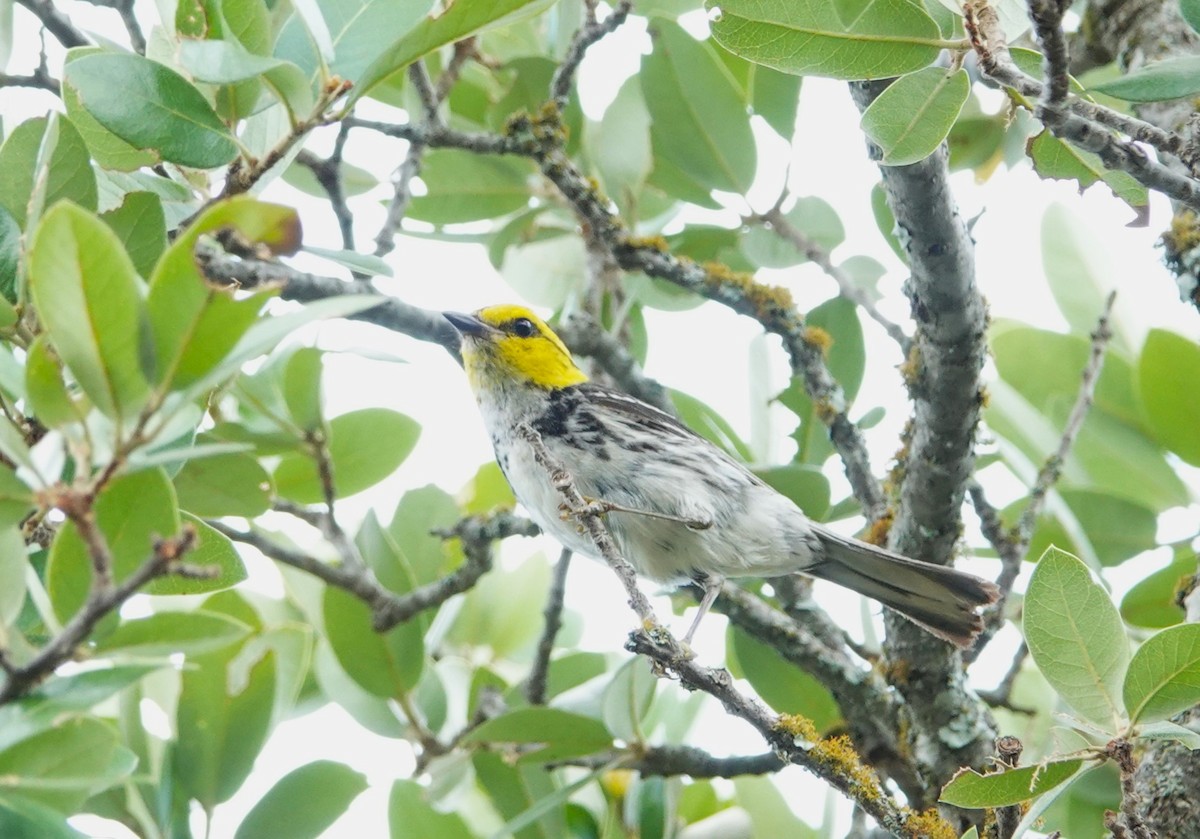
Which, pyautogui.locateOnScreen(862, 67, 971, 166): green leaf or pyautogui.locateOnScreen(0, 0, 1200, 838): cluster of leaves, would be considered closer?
pyautogui.locateOnScreen(0, 0, 1200, 838): cluster of leaves

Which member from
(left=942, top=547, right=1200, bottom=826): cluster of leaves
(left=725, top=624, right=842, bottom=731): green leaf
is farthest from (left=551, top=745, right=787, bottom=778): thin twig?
(left=942, top=547, right=1200, bottom=826): cluster of leaves

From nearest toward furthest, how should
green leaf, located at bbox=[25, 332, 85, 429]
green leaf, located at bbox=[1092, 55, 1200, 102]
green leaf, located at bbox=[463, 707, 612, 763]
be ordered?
green leaf, located at bbox=[25, 332, 85, 429]
green leaf, located at bbox=[1092, 55, 1200, 102]
green leaf, located at bbox=[463, 707, 612, 763]

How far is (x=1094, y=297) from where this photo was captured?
156 inches

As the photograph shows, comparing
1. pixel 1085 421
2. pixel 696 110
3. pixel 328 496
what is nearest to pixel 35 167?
pixel 328 496

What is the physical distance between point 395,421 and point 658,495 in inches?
33.6

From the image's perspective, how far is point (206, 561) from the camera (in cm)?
213

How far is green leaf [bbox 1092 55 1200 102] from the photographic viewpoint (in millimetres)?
1979

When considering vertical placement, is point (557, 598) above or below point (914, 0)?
below

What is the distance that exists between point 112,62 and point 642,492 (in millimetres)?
2149

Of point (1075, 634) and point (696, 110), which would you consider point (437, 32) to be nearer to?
point (1075, 634)

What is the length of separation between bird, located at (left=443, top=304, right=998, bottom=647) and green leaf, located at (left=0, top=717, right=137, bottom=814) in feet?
5.36

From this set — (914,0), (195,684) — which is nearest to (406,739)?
(195,684)

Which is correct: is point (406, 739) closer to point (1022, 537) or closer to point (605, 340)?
point (605, 340)

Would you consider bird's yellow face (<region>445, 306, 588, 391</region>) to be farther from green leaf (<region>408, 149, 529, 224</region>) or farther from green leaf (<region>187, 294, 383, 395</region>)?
green leaf (<region>187, 294, 383, 395</region>)
